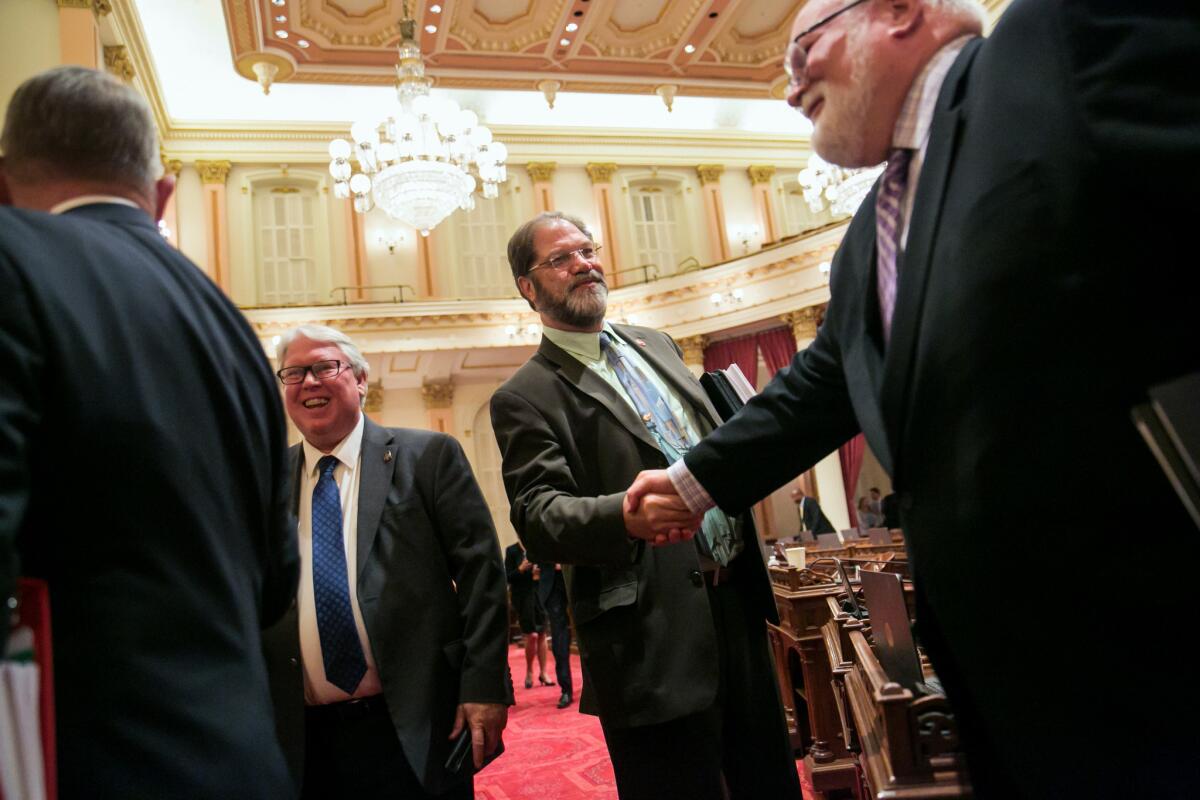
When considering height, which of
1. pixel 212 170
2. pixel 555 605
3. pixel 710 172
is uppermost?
pixel 710 172

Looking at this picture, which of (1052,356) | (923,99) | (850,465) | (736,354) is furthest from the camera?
(736,354)

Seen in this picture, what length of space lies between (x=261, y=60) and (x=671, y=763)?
11465 mm

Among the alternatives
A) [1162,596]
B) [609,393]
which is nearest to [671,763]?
[609,393]

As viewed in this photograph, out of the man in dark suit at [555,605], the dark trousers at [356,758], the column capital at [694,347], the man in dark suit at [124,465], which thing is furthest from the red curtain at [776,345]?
the man in dark suit at [124,465]

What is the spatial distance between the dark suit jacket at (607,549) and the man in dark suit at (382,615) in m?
0.29

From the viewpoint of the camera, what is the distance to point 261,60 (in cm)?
1090

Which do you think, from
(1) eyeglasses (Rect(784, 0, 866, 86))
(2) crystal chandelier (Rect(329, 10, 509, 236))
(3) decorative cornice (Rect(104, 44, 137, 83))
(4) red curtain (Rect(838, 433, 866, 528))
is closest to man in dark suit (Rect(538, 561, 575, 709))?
(2) crystal chandelier (Rect(329, 10, 509, 236))

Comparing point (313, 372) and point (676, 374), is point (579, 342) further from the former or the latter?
point (313, 372)

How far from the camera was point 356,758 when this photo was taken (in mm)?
1935

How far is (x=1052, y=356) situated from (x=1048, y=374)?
0.07 feet

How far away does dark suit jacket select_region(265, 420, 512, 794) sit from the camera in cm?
190

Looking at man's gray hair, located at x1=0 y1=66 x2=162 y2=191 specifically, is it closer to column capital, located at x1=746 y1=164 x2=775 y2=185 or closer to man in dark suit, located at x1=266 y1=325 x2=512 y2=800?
man in dark suit, located at x1=266 y1=325 x2=512 y2=800

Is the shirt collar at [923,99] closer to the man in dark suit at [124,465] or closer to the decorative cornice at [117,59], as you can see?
the man in dark suit at [124,465]

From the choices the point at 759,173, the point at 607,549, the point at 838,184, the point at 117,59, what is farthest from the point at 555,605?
the point at 759,173
